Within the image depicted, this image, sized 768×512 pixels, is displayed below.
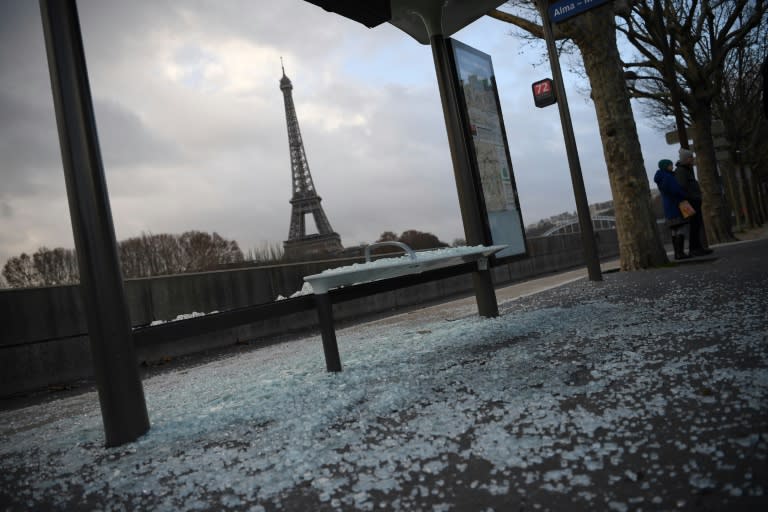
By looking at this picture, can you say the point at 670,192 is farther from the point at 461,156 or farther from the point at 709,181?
the point at 709,181

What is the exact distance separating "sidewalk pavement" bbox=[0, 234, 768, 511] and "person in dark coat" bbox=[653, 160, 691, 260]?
20.5 feet

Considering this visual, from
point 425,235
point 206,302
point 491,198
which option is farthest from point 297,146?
point 491,198

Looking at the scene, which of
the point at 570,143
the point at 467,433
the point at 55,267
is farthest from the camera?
the point at 570,143

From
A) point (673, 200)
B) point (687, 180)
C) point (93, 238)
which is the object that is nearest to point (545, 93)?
point (673, 200)

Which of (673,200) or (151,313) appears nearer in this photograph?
(151,313)

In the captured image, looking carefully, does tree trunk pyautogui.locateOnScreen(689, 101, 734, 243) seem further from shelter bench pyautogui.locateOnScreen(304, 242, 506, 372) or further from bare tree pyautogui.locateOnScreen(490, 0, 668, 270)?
shelter bench pyautogui.locateOnScreen(304, 242, 506, 372)

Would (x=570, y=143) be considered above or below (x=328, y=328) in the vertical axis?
above

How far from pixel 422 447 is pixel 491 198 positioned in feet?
12.6

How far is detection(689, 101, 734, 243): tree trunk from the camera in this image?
14.5 m

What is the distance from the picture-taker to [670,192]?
9.54 metres

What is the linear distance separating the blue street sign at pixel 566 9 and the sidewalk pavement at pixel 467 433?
490 centimetres

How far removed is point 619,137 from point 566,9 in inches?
94.4

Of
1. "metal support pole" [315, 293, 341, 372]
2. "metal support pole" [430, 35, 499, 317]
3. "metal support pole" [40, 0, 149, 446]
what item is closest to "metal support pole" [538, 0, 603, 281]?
"metal support pole" [430, 35, 499, 317]

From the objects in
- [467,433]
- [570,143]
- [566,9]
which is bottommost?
[467,433]
